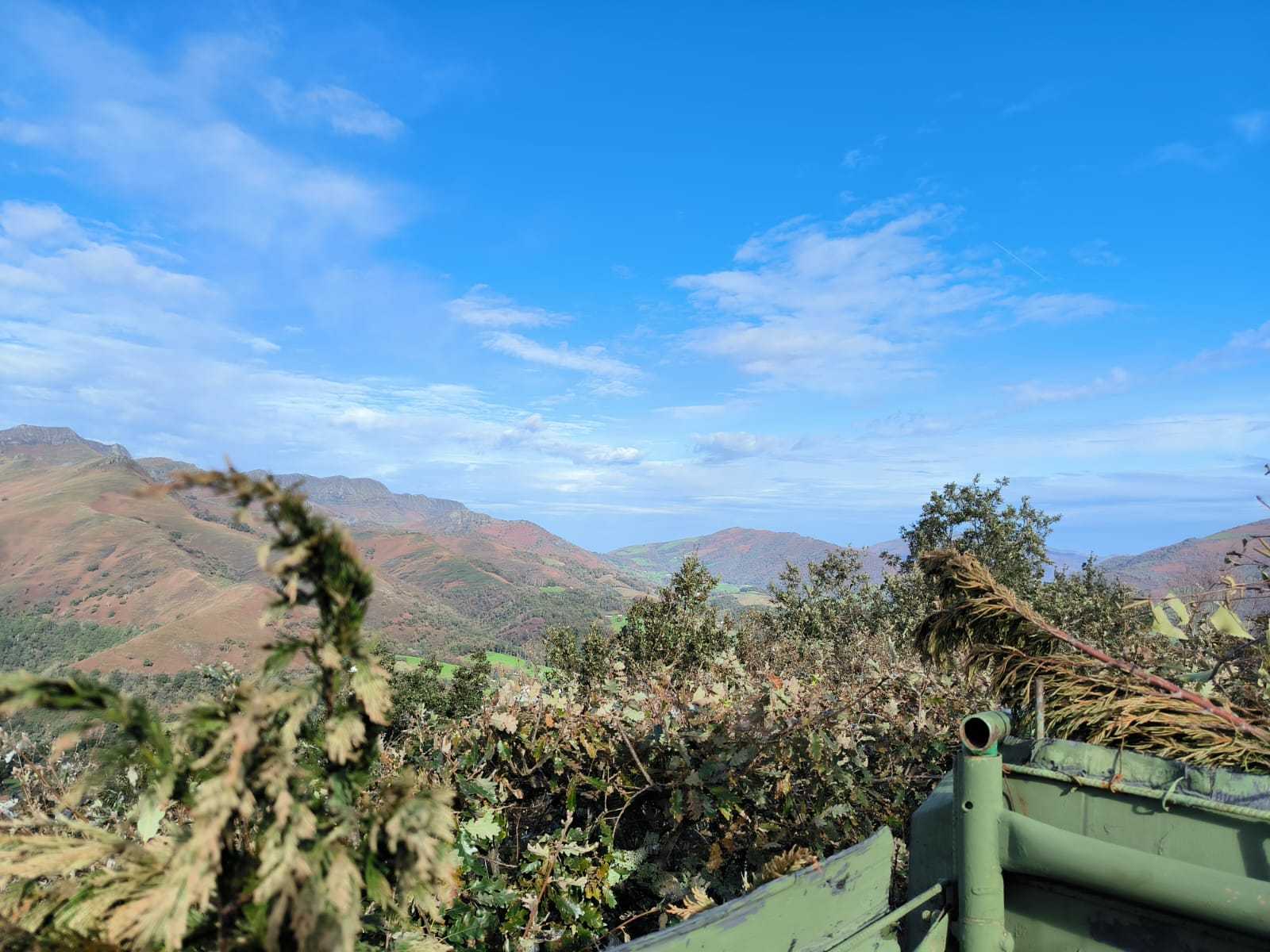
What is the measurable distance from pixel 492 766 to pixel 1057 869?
9.36 feet

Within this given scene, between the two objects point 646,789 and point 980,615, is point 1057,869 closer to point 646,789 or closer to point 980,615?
point 980,615

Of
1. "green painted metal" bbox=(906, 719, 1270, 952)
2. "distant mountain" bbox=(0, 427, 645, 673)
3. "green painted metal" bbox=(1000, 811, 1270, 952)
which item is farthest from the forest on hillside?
"distant mountain" bbox=(0, 427, 645, 673)

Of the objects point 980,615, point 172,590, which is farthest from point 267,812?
point 172,590

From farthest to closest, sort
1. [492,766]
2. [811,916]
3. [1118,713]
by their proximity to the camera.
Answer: [492,766]
[1118,713]
[811,916]

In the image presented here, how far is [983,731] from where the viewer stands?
2014mm

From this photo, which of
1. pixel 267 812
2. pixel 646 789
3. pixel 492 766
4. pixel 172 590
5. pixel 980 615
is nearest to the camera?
pixel 267 812

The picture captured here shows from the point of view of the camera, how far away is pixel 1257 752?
2172 millimetres

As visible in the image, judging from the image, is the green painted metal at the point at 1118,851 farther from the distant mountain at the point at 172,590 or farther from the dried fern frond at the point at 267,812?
the distant mountain at the point at 172,590

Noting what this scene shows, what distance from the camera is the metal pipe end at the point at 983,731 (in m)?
1.98

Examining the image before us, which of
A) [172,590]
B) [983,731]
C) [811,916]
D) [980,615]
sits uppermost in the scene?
[980,615]

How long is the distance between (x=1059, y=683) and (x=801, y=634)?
27.1 meters

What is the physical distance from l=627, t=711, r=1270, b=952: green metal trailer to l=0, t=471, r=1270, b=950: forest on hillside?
36cm

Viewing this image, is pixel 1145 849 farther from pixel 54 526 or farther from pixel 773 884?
pixel 54 526

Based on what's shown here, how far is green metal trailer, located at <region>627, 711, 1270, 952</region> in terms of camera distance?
5.87ft
